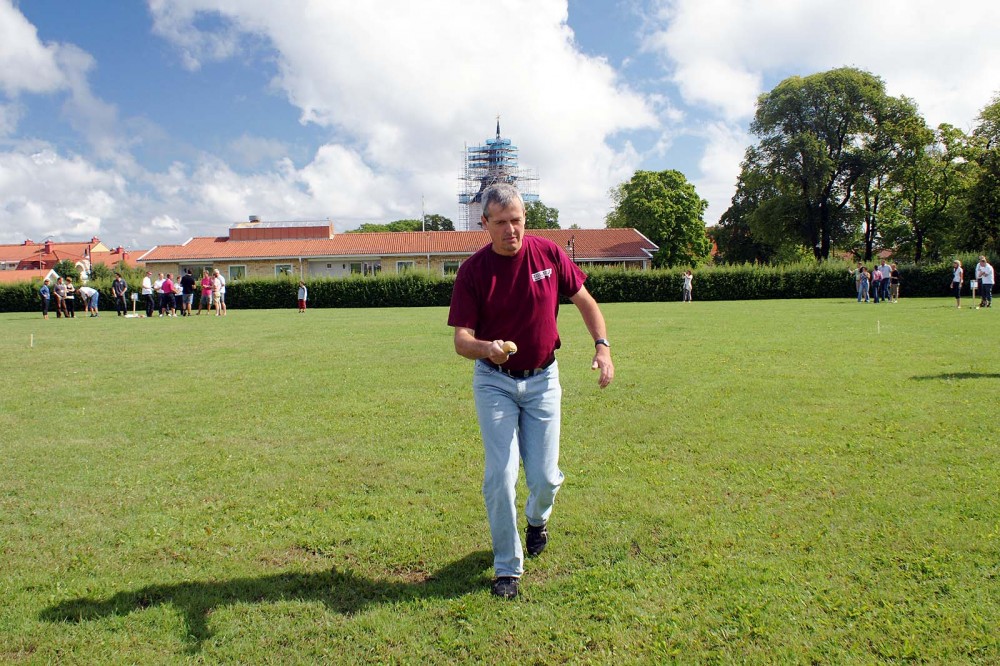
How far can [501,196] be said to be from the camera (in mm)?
3529

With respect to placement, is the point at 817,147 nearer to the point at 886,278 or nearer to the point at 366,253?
the point at 886,278

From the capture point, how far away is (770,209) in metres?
54.2

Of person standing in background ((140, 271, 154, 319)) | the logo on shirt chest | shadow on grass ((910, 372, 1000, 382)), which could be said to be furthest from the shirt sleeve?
person standing in background ((140, 271, 154, 319))

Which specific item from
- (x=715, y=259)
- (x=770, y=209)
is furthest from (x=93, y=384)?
(x=715, y=259)

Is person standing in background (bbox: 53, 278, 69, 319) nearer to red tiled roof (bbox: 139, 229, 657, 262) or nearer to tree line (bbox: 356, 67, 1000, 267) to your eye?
red tiled roof (bbox: 139, 229, 657, 262)

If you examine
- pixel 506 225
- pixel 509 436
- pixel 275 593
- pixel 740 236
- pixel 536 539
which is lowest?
pixel 275 593

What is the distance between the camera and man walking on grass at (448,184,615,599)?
11.7 ft

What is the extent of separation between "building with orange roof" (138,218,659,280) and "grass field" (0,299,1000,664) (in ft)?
163

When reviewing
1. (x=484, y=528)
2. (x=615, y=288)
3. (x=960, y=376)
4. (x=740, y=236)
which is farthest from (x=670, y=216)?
(x=484, y=528)

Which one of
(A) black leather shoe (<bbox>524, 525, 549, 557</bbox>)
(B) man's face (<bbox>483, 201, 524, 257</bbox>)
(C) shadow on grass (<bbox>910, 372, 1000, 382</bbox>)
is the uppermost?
(B) man's face (<bbox>483, 201, 524, 257</bbox>)

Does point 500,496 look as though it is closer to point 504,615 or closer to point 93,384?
point 504,615

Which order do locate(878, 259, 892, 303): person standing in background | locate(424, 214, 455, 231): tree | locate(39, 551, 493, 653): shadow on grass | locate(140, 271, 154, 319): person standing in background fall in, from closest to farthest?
1. locate(39, 551, 493, 653): shadow on grass
2. locate(140, 271, 154, 319): person standing in background
3. locate(878, 259, 892, 303): person standing in background
4. locate(424, 214, 455, 231): tree

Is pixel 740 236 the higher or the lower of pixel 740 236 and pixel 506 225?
the higher

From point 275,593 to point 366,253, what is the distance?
5675 centimetres
